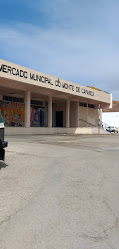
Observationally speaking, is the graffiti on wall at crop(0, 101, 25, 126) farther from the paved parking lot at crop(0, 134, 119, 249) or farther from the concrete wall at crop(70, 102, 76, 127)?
the paved parking lot at crop(0, 134, 119, 249)

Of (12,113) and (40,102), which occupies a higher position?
(40,102)

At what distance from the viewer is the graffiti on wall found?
29219mm

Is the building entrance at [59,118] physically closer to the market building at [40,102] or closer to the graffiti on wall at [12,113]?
the market building at [40,102]

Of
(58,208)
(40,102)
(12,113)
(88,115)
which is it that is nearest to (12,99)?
(12,113)

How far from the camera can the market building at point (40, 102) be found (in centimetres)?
2323

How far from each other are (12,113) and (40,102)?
18.4 ft

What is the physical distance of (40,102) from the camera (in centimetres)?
3469

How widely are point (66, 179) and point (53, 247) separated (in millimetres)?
3583

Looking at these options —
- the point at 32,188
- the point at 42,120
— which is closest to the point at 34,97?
the point at 42,120

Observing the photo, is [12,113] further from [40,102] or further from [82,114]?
[82,114]

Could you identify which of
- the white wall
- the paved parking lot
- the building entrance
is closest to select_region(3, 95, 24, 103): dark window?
the building entrance

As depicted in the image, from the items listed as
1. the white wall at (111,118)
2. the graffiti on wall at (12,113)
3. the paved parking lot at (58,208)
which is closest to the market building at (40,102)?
the graffiti on wall at (12,113)

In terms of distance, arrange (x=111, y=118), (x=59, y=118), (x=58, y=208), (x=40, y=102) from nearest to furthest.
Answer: (x=58, y=208) → (x=40, y=102) → (x=59, y=118) → (x=111, y=118)

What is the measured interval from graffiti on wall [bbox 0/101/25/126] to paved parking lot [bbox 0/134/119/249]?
22007mm
